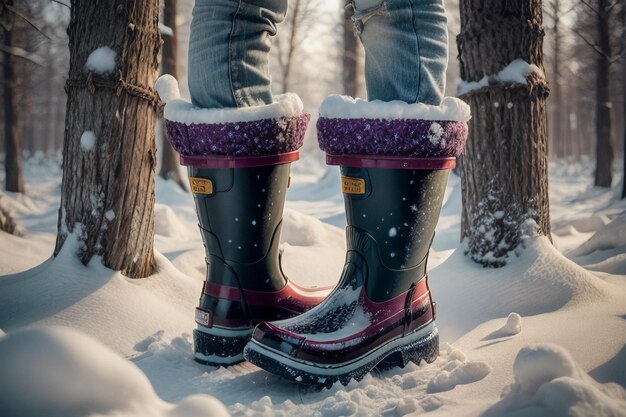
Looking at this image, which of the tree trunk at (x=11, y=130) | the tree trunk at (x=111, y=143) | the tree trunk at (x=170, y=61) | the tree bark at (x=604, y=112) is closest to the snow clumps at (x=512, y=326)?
the tree trunk at (x=111, y=143)

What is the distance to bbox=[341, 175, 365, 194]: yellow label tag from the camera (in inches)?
→ 51.8

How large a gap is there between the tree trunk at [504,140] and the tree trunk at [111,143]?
1.35m

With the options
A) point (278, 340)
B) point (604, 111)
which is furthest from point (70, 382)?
point (604, 111)

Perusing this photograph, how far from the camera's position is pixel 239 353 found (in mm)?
1428

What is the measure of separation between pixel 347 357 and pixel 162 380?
46cm

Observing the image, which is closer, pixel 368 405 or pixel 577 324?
pixel 368 405

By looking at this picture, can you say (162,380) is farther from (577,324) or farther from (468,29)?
(468,29)

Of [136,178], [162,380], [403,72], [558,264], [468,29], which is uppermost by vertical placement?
[468,29]

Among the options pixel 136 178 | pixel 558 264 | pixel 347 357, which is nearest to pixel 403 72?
pixel 347 357

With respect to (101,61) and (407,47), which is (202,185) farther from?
(101,61)

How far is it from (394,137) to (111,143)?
1.30m

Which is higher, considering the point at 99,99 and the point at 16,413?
the point at 99,99

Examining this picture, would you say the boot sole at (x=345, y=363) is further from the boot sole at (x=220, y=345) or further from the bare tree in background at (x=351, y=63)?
the bare tree in background at (x=351, y=63)

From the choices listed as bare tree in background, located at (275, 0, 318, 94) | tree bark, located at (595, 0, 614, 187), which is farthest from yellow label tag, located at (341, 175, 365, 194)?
bare tree in background, located at (275, 0, 318, 94)
